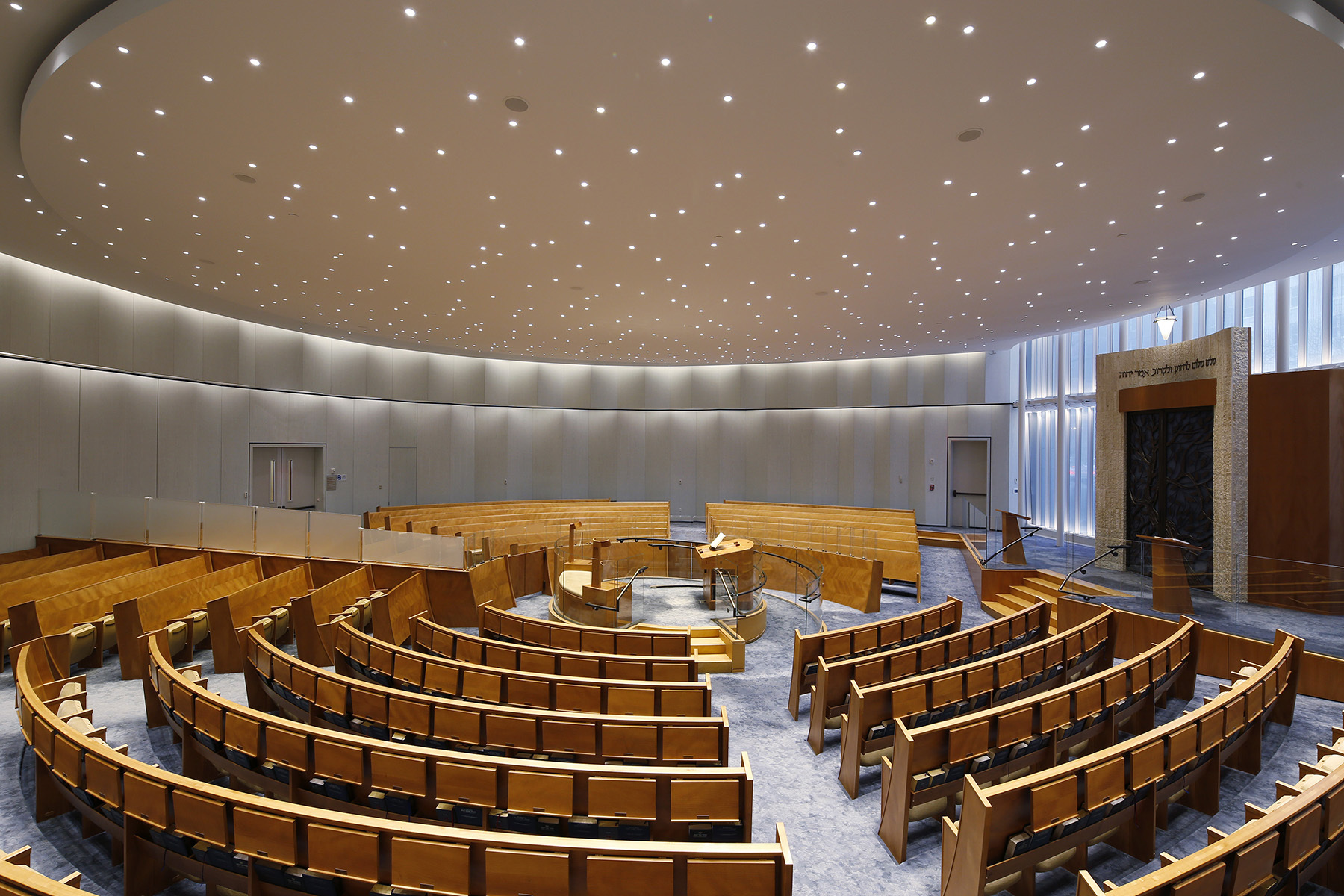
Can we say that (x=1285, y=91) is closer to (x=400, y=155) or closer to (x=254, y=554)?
(x=400, y=155)

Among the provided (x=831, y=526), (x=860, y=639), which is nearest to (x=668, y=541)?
(x=831, y=526)

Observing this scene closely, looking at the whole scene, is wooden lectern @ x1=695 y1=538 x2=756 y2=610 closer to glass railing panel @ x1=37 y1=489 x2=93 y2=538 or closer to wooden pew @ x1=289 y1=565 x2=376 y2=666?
wooden pew @ x1=289 y1=565 x2=376 y2=666

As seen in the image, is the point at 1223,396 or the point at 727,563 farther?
the point at 727,563

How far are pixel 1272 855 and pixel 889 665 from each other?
2.92 meters

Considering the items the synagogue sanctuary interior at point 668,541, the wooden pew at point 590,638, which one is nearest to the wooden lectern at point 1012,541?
the synagogue sanctuary interior at point 668,541

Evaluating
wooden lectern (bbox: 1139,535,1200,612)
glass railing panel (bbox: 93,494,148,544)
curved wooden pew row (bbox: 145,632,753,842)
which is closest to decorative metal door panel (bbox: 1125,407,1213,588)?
wooden lectern (bbox: 1139,535,1200,612)

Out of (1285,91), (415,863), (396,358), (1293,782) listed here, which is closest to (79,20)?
(415,863)

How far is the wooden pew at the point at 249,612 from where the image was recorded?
713 cm

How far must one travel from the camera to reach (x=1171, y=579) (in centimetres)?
726

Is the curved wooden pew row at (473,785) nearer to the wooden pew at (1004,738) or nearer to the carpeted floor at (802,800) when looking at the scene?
the carpeted floor at (802,800)

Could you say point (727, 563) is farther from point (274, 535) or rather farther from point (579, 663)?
point (274, 535)

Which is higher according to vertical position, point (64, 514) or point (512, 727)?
point (64, 514)

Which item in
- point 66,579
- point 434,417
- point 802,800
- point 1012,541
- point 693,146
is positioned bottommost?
point 802,800

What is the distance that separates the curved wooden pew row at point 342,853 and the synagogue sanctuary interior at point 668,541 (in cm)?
2
